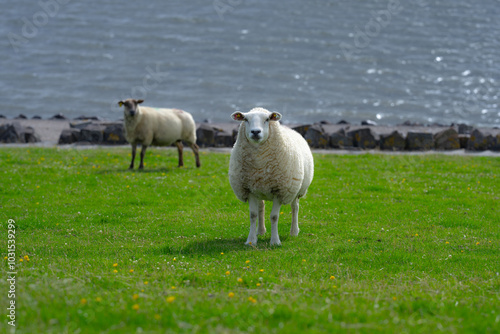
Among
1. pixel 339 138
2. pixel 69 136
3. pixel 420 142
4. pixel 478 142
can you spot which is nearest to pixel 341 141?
pixel 339 138

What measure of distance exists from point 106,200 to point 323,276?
783 cm

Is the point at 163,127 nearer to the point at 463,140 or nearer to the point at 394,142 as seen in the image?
the point at 394,142

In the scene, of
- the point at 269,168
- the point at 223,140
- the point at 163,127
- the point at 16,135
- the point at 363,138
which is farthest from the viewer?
the point at 16,135

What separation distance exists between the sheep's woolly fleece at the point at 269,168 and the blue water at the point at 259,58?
34.5 m

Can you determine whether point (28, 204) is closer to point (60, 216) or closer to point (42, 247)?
point (60, 216)

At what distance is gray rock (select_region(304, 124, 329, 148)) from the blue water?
17.4 meters

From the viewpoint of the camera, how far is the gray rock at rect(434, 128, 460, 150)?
26297mm

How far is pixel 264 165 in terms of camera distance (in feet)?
32.2

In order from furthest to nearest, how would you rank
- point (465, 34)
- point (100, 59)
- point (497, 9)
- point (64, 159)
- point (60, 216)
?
point (497, 9), point (465, 34), point (100, 59), point (64, 159), point (60, 216)

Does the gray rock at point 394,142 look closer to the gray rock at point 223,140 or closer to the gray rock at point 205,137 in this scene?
the gray rock at point 223,140

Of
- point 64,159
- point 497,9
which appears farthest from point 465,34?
point 64,159

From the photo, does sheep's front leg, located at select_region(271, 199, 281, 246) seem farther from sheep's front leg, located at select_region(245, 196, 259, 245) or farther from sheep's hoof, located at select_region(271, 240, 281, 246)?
sheep's front leg, located at select_region(245, 196, 259, 245)

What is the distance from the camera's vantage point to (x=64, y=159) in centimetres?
2061

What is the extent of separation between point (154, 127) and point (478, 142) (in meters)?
15.6
